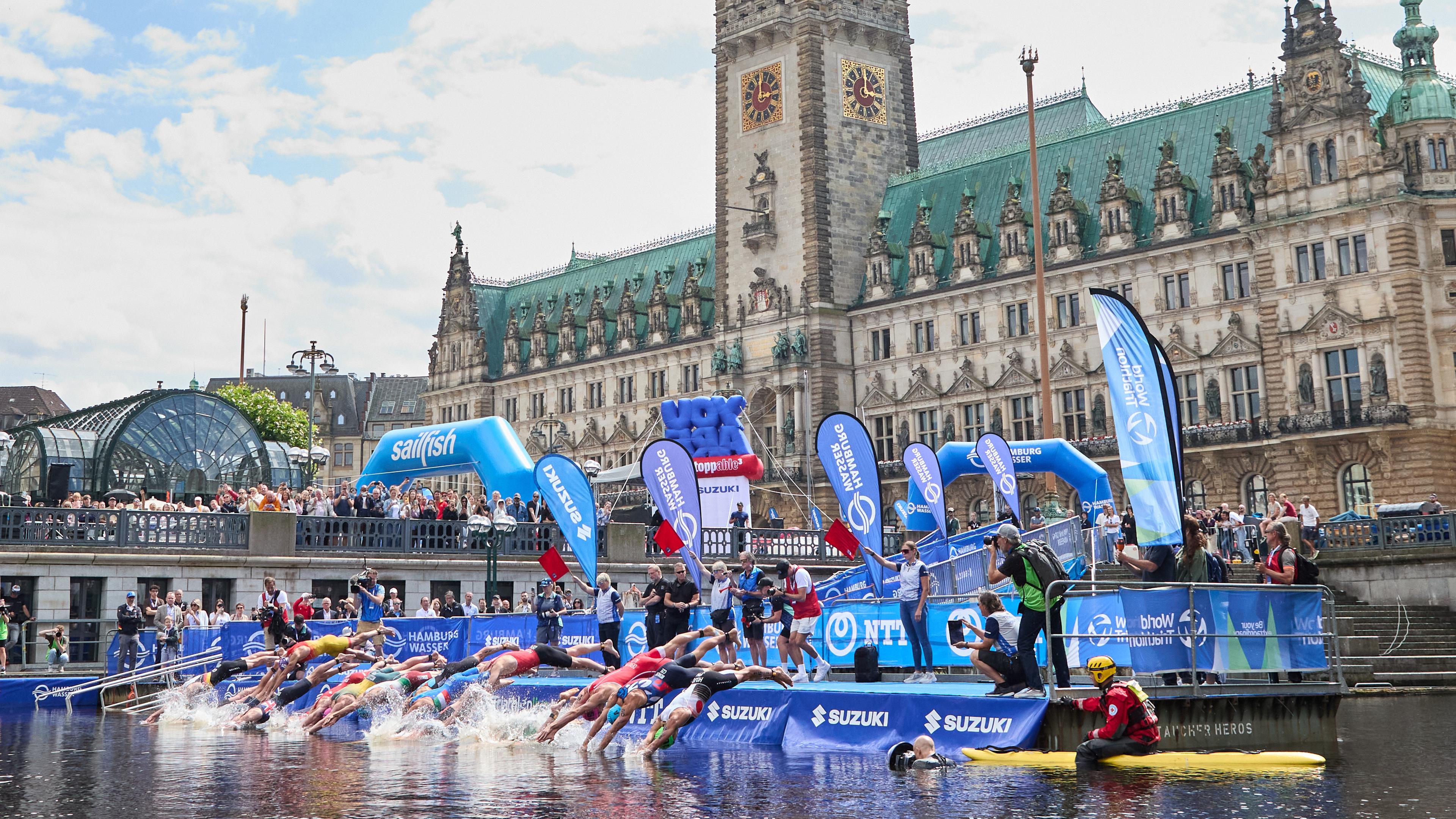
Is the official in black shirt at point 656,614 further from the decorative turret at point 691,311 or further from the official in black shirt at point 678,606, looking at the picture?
the decorative turret at point 691,311

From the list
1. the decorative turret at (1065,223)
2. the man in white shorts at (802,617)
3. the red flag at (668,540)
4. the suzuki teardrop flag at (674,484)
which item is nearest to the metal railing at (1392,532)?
the suzuki teardrop flag at (674,484)

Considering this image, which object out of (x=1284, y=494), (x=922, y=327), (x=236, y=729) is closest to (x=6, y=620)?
(x=236, y=729)

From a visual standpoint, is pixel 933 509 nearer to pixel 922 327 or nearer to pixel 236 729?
pixel 236 729

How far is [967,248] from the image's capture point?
75.6 meters

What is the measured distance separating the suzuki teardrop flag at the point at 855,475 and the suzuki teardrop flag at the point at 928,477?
3440 mm

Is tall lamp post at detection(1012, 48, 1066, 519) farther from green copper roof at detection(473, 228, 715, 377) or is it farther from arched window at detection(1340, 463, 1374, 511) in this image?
green copper roof at detection(473, 228, 715, 377)

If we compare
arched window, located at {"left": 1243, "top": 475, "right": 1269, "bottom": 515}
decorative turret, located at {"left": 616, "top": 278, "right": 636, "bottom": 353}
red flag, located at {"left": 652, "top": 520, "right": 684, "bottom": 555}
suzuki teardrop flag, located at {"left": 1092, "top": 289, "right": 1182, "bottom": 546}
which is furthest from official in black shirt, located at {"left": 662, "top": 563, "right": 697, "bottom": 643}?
decorative turret, located at {"left": 616, "top": 278, "right": 636, "bottom": 353}

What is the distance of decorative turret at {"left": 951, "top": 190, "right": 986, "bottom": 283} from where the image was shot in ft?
246

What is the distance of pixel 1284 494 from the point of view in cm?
5906

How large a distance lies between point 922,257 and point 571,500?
160 ft

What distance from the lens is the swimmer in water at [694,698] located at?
18531mm

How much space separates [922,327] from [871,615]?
178 feet

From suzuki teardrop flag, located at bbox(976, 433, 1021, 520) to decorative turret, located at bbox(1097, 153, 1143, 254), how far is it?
3139cm

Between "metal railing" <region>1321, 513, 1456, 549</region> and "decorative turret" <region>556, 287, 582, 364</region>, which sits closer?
"metal railing" <region>1321, 513, 1456, 549</region>
